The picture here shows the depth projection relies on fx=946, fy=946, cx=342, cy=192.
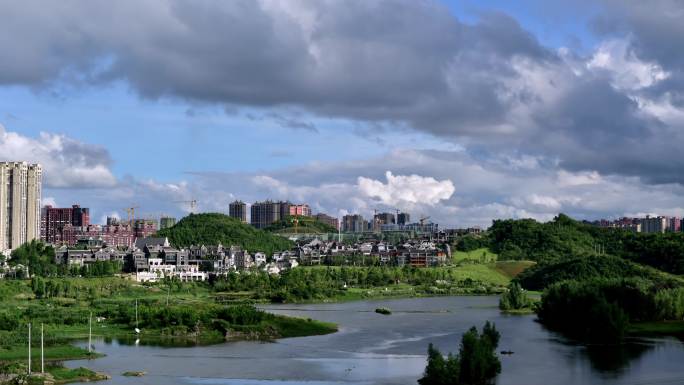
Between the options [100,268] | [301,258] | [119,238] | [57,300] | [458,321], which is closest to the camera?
[458,321]

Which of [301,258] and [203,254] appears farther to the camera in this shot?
[301,258]

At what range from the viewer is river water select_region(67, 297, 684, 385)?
38688 millimetres

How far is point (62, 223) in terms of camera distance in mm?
147875

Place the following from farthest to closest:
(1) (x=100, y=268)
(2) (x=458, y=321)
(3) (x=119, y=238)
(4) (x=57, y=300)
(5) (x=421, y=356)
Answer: (3) (x=119, y=238) < (1) (x=100, y=268) < (4) (x=57, y=300) < (2) (x=458, y=321) < (5) (x=421, y=356)

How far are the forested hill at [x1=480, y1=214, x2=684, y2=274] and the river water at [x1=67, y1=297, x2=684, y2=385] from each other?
53.4 m

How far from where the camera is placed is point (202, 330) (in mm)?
52250

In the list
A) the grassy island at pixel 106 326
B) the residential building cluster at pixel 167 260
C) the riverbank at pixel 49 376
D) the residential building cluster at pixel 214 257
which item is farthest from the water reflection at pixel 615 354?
the residential building cluster at pixel 214 257

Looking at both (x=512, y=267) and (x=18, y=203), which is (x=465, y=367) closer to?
(x=512, y=267)

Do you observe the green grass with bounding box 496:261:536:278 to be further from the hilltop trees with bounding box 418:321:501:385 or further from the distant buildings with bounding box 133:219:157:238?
the hilltop trees with bounding box 418:321:501:385

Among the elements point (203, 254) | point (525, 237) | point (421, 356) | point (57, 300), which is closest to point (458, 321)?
point (421, 356)

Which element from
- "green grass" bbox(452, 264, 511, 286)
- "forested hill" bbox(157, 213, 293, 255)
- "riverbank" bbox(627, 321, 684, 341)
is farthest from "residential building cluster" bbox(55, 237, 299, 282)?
"riverbank" bbox(627, 321, 684, 341)

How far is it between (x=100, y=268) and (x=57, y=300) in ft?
63.9

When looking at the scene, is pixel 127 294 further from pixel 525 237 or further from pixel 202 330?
pixel 525 237

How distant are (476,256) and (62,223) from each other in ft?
216
